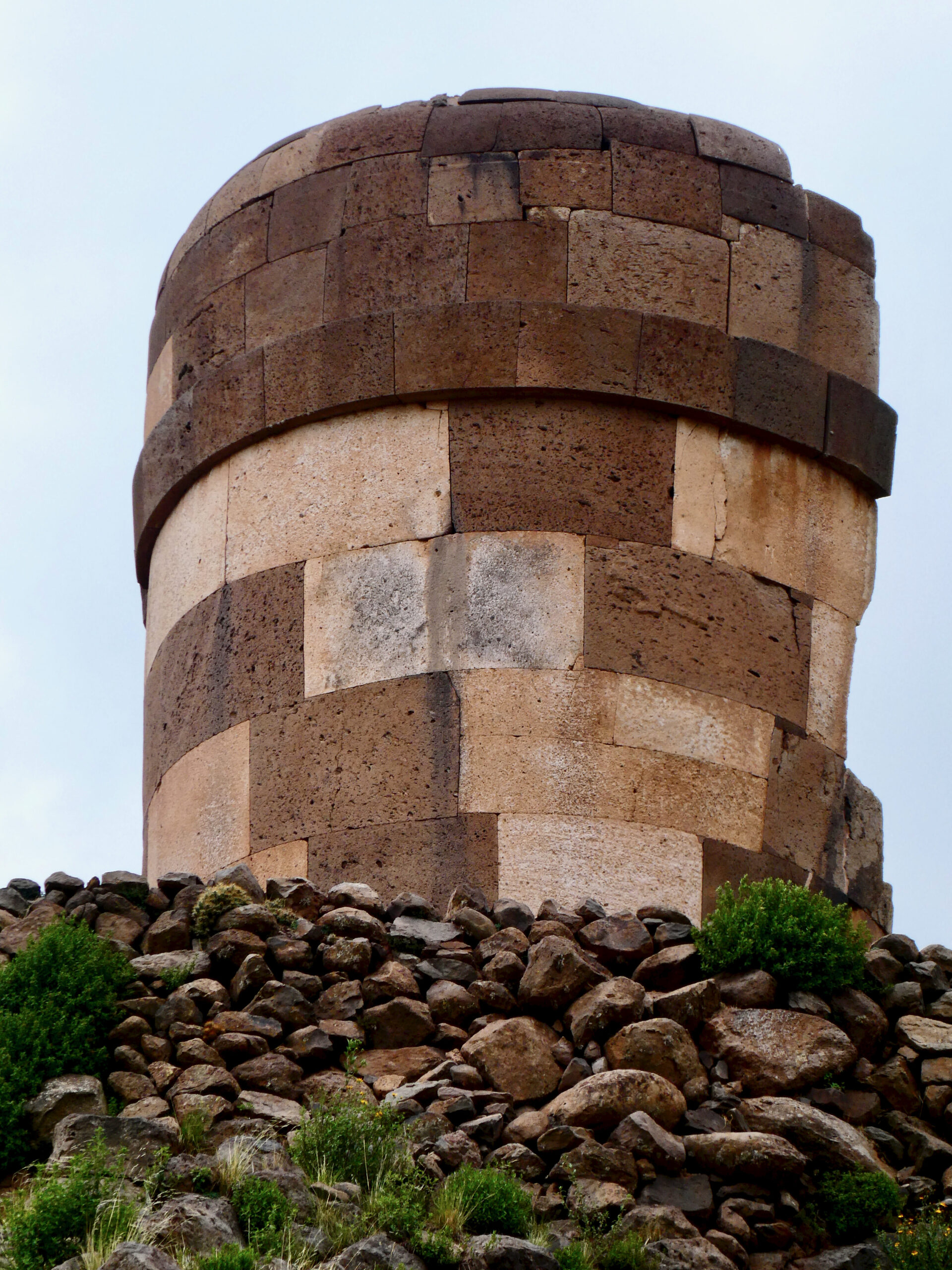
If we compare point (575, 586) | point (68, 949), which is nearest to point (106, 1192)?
A: point (68, 949)

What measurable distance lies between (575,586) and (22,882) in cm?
326

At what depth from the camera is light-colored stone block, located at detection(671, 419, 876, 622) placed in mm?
13156

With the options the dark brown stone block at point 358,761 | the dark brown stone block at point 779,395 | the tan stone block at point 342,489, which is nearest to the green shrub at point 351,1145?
the dark brown stone block at point 358,761

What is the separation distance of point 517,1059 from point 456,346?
447 cm

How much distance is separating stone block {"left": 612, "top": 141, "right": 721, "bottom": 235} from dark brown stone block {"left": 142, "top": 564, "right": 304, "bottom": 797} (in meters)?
2.77

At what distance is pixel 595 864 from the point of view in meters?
12.2

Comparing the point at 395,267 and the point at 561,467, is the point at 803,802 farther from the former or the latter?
the point at 395,267

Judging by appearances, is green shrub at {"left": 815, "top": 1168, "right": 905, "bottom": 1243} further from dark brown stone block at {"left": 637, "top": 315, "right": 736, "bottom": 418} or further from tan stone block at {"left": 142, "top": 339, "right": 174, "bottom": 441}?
tan stone block at {"left": 142, "top": 339, "right": 174, "bottom": 441}

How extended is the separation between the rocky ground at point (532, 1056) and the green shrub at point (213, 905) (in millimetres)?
48

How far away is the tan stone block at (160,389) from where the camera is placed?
14.5 m

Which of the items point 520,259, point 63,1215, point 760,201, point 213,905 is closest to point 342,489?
point 520,259

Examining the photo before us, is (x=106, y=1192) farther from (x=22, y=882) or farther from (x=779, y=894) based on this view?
(x=779, y=894)

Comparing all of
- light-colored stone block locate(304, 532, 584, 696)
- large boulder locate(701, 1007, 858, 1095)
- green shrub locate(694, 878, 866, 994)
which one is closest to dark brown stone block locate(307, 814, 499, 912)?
light-colored stone block locate(304, 532, 584, 696)

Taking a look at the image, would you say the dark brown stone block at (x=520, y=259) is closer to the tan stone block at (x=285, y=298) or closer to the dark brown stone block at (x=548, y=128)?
the dark brown stone block at (x=548, y=128)
